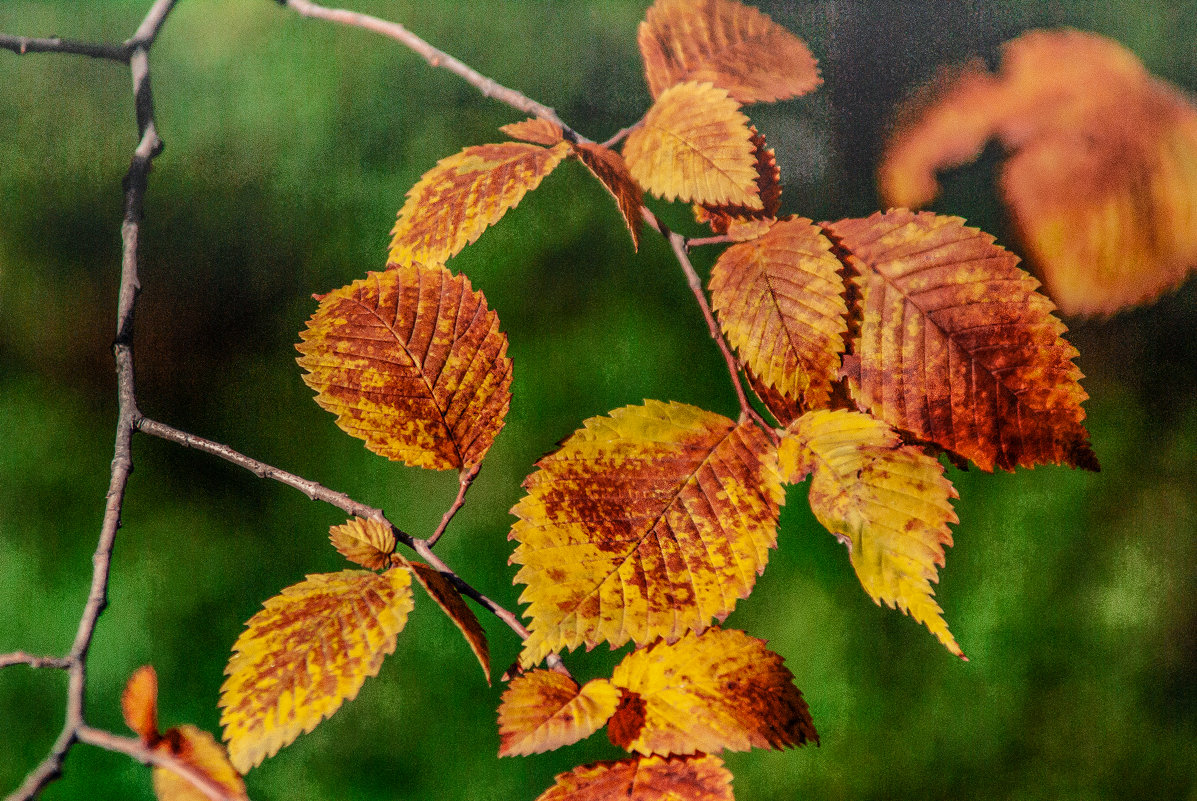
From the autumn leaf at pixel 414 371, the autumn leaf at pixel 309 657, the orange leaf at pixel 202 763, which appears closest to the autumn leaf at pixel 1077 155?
the autumn leaf at pixel 414 371

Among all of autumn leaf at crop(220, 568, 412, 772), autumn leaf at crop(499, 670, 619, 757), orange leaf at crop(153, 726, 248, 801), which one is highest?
autumn leaf at crop(220, 568, 412, 772)

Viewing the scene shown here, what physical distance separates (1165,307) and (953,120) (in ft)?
0.60

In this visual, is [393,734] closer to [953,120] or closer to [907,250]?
[907,250]

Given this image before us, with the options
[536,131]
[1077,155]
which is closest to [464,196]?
[536,131]

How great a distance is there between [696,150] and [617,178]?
5 centimetres

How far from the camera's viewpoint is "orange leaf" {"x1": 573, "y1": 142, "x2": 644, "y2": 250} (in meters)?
0.46

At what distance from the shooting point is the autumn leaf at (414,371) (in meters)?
0.42

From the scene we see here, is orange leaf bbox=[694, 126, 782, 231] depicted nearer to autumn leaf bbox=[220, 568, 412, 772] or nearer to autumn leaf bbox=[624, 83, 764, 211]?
autumn leaf bbox=[624, 83, 764, 211]

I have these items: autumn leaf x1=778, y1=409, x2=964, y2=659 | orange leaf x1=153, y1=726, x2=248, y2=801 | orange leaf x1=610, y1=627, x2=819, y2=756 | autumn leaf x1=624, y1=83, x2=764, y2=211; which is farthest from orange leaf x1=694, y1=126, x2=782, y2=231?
orange leaf x1=153, y1=726, x2=248, y2=801

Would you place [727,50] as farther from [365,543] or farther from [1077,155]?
[365,543]

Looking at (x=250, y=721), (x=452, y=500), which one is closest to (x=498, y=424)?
(x=452, y=500)

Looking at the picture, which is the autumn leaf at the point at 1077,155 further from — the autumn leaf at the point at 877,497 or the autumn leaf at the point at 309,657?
the autumn leaf at the point at 309,657

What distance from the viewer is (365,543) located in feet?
1.32

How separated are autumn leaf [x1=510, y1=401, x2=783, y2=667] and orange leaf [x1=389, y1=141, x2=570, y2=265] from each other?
0.14 m
